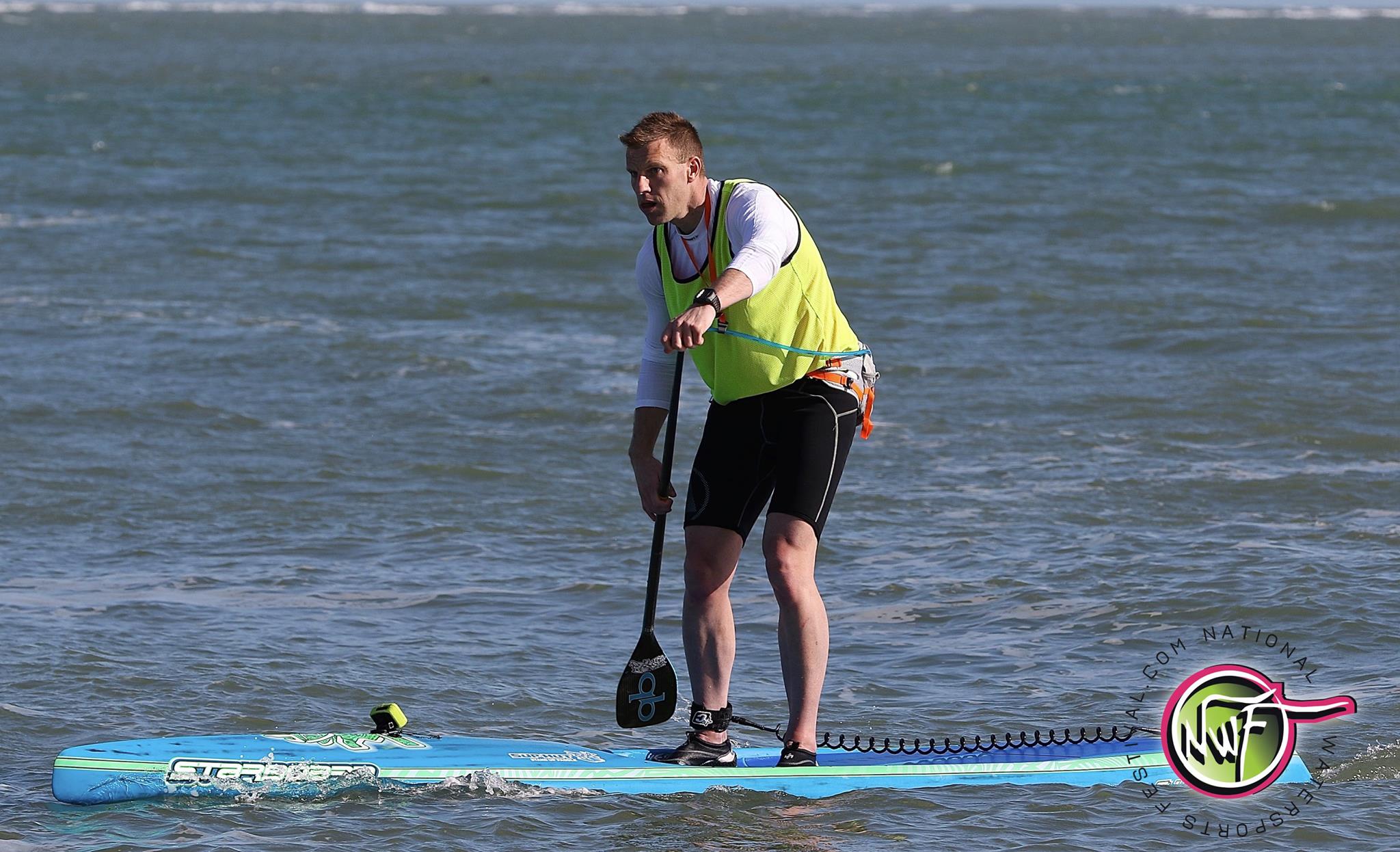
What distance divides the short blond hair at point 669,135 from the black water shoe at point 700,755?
174 cm

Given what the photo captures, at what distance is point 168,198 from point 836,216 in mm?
7925

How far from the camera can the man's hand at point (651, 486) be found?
5.20m

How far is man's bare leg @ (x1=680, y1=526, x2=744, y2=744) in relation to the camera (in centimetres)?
509

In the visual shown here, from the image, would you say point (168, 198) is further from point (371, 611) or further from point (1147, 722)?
point (1147, 722)

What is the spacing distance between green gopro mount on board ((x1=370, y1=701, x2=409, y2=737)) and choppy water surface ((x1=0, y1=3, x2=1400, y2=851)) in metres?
0.29

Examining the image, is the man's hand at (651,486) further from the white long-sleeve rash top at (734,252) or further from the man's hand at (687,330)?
the man's hand at (687,330)

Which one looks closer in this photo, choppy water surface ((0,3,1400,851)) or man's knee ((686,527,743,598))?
man's knee ((686,527,743,598))

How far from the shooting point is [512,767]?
5195 millimetres

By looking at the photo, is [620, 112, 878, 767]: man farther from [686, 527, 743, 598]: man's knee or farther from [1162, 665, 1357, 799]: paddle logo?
[1162, 665, 1357, 799]: paddle logo

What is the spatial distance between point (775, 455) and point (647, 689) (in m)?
0.97

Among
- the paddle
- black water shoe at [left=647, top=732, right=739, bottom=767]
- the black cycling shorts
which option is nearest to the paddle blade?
the paddle

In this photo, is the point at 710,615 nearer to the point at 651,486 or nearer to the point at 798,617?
the point at 798,617

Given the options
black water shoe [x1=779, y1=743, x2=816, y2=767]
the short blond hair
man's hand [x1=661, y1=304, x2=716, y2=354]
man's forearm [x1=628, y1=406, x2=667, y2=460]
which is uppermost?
the short blond hair

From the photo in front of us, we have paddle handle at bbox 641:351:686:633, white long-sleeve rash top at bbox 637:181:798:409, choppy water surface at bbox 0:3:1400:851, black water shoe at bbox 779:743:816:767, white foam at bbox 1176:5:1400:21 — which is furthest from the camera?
white foam at bbox 1176:5:1400:21
